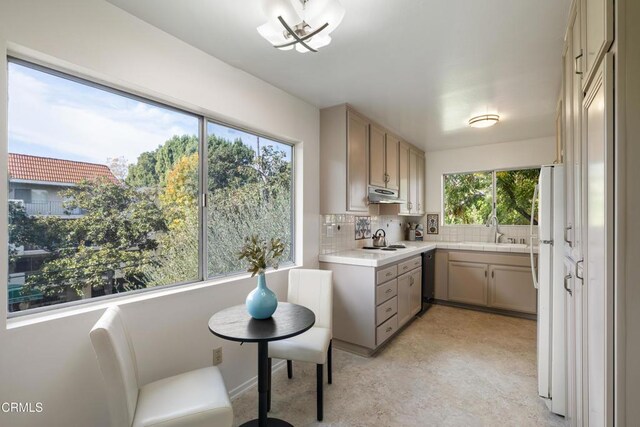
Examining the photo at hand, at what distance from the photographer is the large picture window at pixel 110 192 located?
4.67ft

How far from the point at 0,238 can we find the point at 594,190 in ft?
7.63

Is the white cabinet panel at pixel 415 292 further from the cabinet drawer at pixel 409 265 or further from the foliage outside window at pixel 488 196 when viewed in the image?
the foliage outside window at pixel 488 196

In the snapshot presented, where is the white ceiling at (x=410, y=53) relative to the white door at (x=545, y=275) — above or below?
above

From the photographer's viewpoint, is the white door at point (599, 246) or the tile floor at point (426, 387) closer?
the white door at point (599, 246)

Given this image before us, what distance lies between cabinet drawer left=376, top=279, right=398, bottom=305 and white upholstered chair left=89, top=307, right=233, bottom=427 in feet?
5.55

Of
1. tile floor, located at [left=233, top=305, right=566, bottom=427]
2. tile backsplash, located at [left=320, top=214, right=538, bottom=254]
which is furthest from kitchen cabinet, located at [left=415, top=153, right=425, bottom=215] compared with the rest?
tile floor, located at [left=233, top=305, right=566, bottom=427]

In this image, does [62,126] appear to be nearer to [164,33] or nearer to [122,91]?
[122,91]

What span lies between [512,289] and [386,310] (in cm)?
210

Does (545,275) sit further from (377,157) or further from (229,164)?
(229,164)

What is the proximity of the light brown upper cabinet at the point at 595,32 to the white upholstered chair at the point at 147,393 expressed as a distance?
1.97 meters

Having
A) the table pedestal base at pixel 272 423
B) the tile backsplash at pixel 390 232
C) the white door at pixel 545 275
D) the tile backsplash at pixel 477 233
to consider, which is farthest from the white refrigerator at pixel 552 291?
the tile backsplash at pixel 477 233

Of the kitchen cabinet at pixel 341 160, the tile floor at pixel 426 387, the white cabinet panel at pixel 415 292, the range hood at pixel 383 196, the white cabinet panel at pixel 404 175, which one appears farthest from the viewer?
the white cabinet panel at pixel 404 175

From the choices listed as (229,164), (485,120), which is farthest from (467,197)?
(229,164)

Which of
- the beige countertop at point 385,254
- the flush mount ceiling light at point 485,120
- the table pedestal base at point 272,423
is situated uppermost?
the flush mount ceiling light at point 485,120
